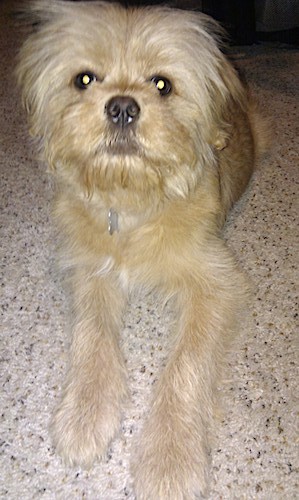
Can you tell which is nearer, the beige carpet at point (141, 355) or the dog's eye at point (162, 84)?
the beige carpet at point (141, 355)

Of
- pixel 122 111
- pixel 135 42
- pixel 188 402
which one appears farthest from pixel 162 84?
pixel 188 402

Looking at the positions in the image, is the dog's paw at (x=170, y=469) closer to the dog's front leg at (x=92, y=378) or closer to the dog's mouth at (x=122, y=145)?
the dog's front leg at (x=92, y=378)

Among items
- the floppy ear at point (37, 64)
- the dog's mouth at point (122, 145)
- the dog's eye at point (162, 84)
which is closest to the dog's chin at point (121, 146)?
the dog's mouth at point (122, 145)

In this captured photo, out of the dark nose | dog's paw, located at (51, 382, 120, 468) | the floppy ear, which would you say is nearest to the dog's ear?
the dark nose

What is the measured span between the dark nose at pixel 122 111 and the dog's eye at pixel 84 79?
20 cm

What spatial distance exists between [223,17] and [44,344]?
2.48 metres

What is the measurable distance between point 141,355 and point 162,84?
0.85 metres

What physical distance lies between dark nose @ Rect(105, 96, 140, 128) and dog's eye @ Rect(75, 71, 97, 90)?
0.64 feet

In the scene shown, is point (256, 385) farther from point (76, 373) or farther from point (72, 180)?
point (72, 180)

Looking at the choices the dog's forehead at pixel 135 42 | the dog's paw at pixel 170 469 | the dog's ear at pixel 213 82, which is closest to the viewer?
the dog's paw at pixel 170 469

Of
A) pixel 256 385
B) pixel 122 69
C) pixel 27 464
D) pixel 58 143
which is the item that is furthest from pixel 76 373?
pixel 122 69

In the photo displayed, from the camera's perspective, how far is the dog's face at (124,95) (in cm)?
154

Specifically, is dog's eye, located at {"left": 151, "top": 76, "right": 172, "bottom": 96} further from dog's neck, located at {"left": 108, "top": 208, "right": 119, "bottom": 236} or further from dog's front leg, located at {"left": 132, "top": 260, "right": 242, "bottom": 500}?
dog's front leg, located at {"left": 132, "top": 260, "right": 242, "bottom": 500}

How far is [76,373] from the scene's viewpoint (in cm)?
163
